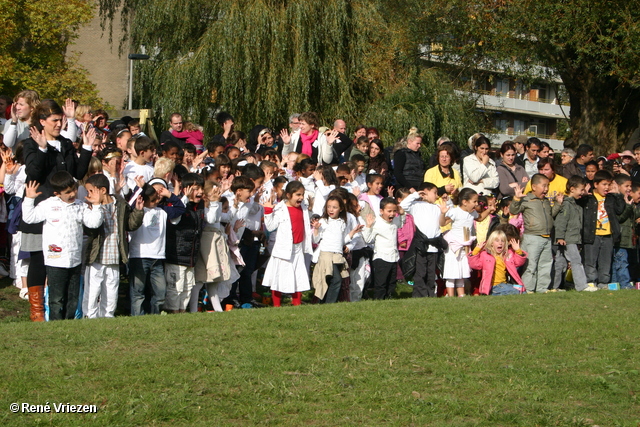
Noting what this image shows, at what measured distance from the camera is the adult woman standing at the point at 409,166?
575 inches

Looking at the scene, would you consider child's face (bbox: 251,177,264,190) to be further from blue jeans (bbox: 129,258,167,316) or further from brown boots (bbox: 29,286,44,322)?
brown boots (bbox: 29,286,44,322)

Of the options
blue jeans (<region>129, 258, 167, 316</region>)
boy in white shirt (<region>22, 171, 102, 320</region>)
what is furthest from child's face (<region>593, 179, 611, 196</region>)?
boy in white shirt (<region>22, 171, 102, 320</region>)

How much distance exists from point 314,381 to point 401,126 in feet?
63.3

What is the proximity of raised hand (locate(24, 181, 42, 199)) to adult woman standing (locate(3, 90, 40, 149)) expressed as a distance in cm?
162

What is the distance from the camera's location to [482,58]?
25.0m

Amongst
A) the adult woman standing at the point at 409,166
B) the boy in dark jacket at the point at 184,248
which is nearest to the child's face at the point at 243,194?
the boy in dark jacket at the point at 184,248

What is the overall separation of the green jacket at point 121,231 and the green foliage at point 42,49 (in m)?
22.5

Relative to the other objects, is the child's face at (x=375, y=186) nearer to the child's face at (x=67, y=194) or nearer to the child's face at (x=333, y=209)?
the child's face at (x=333, y=209)

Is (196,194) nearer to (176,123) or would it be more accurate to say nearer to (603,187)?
(176,123)

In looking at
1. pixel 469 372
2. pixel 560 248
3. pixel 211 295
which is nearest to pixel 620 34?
pixel 560 248

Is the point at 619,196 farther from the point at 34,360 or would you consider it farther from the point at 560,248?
the point at 34,360

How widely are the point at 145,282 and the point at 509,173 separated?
24.4 ft

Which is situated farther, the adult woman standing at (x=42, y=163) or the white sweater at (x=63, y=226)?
the adult woman standing at (x=42, y=163)

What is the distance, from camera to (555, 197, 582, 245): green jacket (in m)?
13.4
